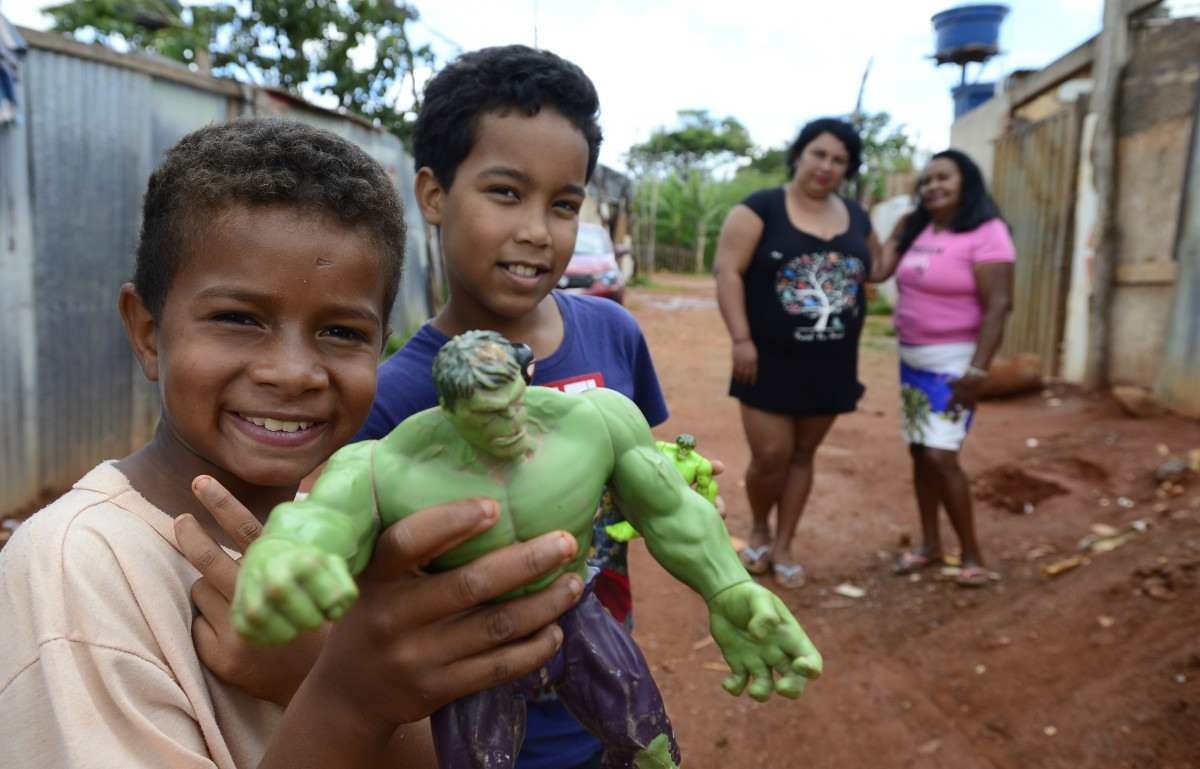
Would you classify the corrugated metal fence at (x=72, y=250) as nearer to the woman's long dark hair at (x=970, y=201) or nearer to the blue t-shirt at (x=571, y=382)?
the blue t-shirt at (x=571, y=382)

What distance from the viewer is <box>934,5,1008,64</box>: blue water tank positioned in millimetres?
18016

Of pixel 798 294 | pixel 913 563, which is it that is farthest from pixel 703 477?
pixel 913 563

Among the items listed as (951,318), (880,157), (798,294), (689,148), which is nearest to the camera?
(798,294)

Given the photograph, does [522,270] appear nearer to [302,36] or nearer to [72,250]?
[72,250]

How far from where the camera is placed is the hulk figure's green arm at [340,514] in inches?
37.5

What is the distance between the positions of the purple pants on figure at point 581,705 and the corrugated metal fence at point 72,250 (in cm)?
538

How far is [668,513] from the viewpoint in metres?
1.23

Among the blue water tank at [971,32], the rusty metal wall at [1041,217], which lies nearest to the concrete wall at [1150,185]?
the rusty metal wall at [1041,217]

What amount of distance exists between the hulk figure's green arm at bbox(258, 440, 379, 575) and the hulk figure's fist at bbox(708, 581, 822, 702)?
50 centimetres

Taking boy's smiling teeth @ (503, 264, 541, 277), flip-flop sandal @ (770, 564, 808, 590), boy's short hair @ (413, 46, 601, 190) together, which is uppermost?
boy's short hair @ (413, 46, 601, 190)

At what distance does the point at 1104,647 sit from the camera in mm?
3758

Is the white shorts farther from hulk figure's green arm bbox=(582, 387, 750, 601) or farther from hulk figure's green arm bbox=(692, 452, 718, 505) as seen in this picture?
hulk figure's green arm bbox=(582, 387, 750, 601)

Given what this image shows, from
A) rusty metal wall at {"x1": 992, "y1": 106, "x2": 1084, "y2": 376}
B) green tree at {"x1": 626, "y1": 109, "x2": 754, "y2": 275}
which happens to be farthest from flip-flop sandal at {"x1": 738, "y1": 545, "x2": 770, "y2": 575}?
green tree at {"x1": 626, "y1": 109, "x2": 754, "y2": 275}

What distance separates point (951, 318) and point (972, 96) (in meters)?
15.7
